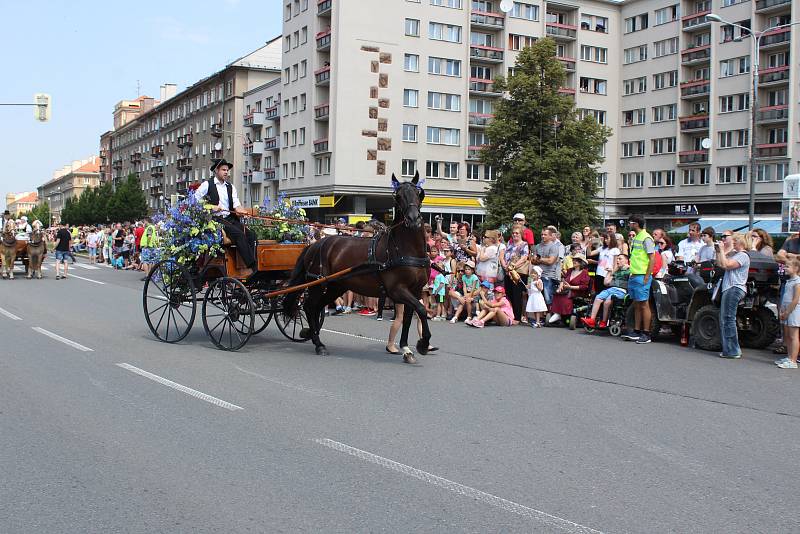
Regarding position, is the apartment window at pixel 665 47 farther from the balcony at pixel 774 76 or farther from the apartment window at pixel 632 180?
the apartment window at pixel 632 180

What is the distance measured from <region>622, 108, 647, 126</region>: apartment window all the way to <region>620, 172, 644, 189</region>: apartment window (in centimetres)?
A: 470

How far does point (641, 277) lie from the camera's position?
14.8 meters

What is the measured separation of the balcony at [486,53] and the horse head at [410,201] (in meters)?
64.4

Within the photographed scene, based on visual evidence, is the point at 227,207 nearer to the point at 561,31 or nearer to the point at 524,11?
the point at 524,11

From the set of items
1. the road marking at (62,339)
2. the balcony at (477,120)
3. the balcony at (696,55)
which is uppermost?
the balcony at (696,55)

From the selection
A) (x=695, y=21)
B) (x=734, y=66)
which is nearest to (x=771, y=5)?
(x=734, y=66)

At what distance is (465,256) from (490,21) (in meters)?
58.7

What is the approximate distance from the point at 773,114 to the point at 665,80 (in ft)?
41.6

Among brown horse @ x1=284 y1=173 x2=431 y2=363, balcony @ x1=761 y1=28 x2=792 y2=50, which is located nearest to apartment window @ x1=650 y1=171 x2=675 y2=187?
balcony @ x1=761 y1=28 x2=792 y2=50

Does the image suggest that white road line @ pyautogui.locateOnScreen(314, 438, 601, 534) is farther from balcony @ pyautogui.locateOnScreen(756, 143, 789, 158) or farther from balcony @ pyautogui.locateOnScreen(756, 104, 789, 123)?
balcony @ pyautogui.locateOnScreen(756, 143, 789, 158)

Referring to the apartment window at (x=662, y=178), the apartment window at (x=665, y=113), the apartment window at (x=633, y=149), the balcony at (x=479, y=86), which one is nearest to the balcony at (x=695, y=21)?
the apartment window at (x=665, y=113)

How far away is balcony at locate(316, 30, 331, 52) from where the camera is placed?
69.2 metres

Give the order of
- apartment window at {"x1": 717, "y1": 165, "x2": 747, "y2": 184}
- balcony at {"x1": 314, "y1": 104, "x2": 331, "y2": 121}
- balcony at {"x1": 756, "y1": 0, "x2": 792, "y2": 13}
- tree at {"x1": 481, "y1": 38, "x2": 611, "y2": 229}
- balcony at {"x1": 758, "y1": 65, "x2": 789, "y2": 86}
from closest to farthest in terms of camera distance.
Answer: tree at {"x1": 481, "y1": 38, "x2": 611, "y2": 229}, balcony at {"x1": 756, "y1": 0, "x2": 792, "y2": 13}, balcony at {"x1": 758, "y1": 65, "x2": 789, "y2": 86}, apartment window at {"x1": 717, "y1": 165, "x2": 747, "y2": 184}, balcony at {"x1": 314, "y1": 104, "x2": 331, "y2": 121}

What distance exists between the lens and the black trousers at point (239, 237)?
40.6ft
